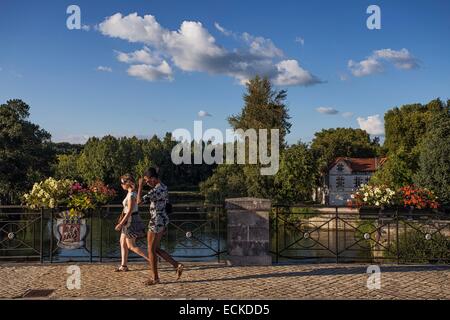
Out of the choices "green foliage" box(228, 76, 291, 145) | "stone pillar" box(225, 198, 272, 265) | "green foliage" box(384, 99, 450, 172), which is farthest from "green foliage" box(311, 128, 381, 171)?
"stone pillar" box(225, 198, 272, 265)

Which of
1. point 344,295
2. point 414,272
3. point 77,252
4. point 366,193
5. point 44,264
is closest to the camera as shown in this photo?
point 344,295

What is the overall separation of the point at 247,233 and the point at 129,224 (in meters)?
2.49

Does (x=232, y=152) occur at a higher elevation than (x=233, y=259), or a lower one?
higher

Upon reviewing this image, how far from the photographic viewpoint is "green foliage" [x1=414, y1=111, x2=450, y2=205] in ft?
118

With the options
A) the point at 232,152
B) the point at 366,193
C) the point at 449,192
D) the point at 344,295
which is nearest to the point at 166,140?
the point at 232,152

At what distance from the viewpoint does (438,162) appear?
36.6 m

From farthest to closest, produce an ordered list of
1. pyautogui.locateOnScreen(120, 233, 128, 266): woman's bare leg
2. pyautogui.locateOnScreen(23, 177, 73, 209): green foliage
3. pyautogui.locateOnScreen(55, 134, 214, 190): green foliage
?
pyautogui.locateOnScreen(55, 134, 214, 190): green foliage < pyautogui.locateOnScreen(23, 177, 73, 209): green foliage < pyautogui.locateOnScreen(120, 233, 128, 266): woman's bare leg

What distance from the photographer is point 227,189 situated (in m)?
46.8

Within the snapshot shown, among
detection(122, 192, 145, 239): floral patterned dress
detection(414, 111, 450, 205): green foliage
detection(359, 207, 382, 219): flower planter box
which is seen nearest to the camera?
detection(122, 192, 145, 239): floral patterned dress

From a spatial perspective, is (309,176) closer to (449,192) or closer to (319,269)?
(449,192)

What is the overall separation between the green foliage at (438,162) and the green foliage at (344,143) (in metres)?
34.7

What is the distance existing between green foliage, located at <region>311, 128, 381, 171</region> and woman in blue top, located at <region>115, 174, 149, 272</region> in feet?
214

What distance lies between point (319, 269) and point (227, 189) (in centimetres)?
3736

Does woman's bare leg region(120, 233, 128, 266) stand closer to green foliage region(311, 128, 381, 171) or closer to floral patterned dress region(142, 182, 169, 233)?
floral patterned dress region(142, 182, 169, 233)
